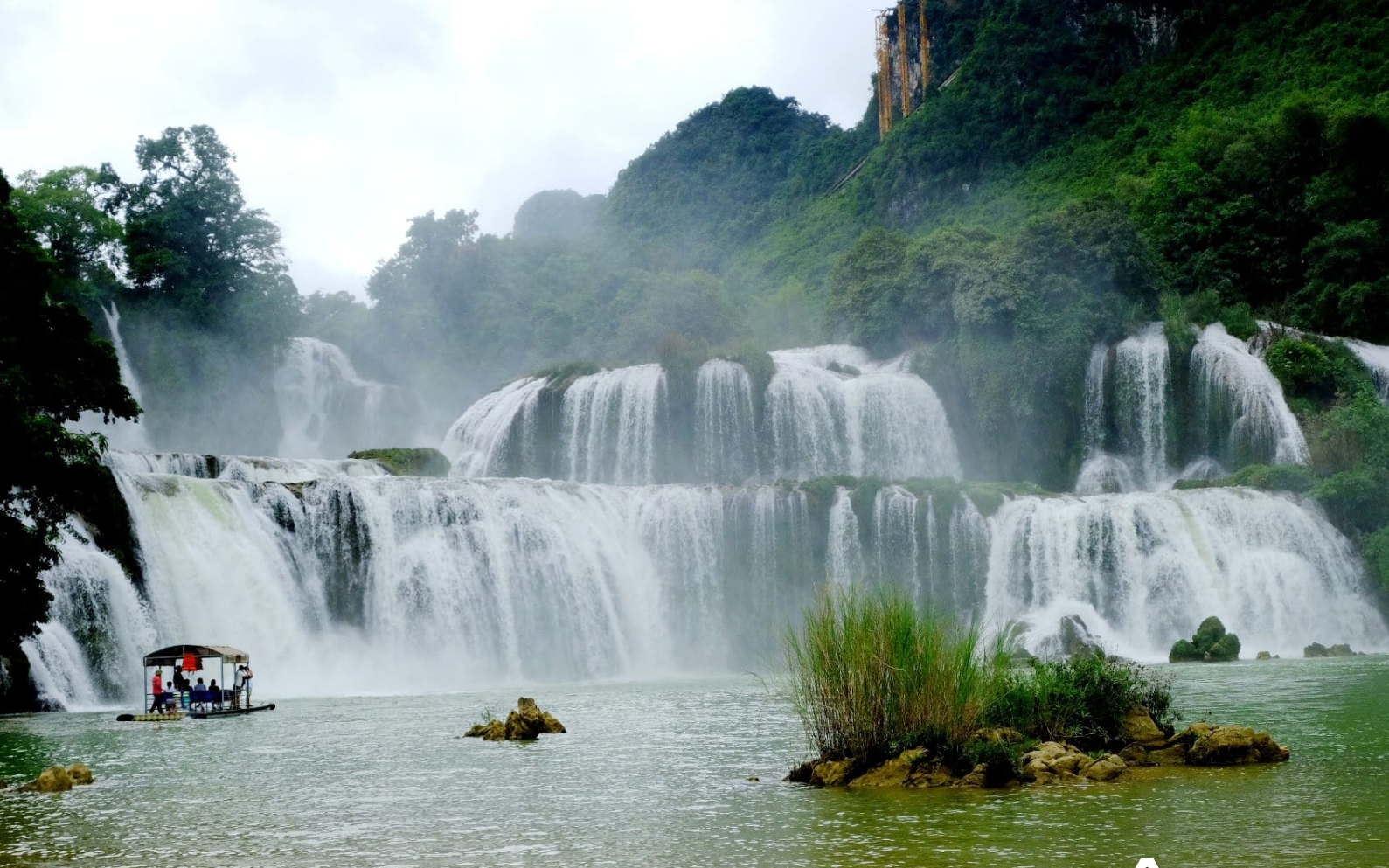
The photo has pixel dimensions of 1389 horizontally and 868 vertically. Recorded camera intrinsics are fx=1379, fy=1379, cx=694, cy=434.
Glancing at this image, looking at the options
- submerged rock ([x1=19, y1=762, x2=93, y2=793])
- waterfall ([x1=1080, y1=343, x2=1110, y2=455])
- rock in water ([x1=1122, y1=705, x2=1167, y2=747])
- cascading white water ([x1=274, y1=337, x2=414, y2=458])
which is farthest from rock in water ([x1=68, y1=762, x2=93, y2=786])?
cascading white water ([x1=274, y1=337, x2=414, y2=458])

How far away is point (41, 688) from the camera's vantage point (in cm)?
2444

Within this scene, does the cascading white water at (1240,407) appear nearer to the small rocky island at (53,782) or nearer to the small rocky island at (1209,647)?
the small rocky island at (1209,647)

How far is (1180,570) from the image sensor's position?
35406 mm

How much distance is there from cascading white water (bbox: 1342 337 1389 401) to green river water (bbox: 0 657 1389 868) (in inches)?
1053

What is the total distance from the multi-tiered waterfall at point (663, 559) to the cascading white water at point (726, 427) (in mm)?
588

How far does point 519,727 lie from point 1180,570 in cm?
2292

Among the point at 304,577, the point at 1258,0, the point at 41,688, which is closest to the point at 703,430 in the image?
the point at 304,577

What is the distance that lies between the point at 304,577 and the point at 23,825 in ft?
67.3

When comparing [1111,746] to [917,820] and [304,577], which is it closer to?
[917,820]

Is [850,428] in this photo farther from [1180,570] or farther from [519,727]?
[519,727]

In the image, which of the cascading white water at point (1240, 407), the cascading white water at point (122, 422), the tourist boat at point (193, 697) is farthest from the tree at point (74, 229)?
the cascading white water at point (1240, 407)

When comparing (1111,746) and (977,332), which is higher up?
(977,332)

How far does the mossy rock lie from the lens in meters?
41.4

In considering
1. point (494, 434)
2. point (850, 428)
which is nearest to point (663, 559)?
point (850, 428)
